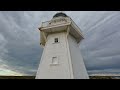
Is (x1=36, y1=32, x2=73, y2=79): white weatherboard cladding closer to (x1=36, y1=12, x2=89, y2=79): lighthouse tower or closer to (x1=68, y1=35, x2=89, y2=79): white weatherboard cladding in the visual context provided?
(x1=36, y1=12, x2=89, y2=79): lighthouse tower

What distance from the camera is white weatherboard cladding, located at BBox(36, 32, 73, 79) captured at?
36.5 feet

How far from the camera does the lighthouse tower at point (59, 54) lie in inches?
442

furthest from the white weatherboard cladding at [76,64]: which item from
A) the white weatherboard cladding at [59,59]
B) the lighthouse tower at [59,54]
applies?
the white weatherboard cladding at [59,59]

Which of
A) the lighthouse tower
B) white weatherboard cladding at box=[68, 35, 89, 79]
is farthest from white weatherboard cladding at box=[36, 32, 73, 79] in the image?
white weatherboard cladding at box=[68, 35, 89, 79]

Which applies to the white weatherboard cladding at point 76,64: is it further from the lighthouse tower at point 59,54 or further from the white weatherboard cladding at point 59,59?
the white weatherboard cladding at point 59,59

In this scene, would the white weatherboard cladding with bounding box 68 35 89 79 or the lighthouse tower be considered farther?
the white weatherboard cladding with bounding box 68 35 89 79

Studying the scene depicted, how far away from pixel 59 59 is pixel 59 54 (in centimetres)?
53

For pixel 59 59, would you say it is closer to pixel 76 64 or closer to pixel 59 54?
pixel 59 54

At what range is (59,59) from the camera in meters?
12.0
